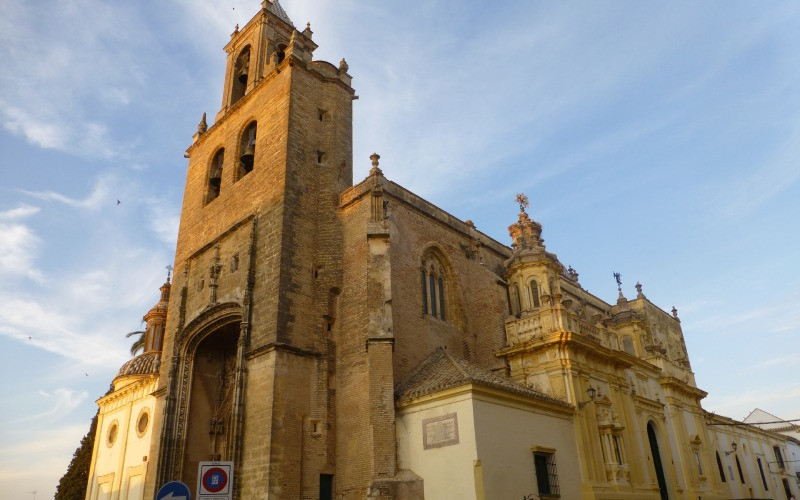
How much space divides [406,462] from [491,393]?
2844mm

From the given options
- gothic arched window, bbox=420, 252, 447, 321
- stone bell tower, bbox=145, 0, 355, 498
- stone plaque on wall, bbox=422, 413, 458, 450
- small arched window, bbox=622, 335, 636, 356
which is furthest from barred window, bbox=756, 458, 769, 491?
stone bell tower, bbox=145, 0, 355, 498

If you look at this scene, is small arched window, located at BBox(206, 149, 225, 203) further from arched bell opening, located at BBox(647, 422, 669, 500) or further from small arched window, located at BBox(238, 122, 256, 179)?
arched bell opening, located at BBox(647, 422, 669, 500)

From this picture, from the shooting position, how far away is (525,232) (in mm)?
26344

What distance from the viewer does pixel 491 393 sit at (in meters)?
16.5

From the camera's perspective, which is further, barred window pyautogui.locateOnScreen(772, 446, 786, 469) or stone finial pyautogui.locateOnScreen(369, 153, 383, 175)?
barred window pyautogui.locateOnScreen(772, 446, 786, 469)

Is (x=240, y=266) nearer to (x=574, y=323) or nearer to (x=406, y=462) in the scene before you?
(x=406, y=462)

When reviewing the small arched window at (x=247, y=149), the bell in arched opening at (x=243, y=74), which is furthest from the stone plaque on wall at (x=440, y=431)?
the bell in arched opening at (x=243, y=74)

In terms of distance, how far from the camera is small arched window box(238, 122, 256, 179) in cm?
2384

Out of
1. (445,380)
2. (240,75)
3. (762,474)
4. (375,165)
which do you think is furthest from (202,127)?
(762,474)

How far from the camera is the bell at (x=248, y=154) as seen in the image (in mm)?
23703

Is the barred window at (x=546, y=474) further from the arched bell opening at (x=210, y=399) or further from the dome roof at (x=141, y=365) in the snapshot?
the dome roof at (x=141, y=365)

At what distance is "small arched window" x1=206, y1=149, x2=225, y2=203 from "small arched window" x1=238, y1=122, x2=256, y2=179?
126cm

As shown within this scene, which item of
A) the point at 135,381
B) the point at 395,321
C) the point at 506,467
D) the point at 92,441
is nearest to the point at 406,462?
the point at 506,467

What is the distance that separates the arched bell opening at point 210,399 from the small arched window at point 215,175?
242 inches
